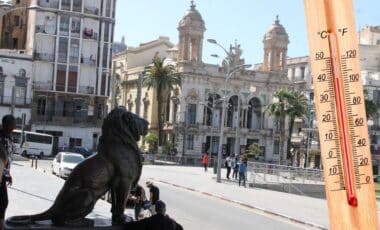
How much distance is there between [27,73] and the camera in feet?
198

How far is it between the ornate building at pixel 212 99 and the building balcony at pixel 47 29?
12.3m

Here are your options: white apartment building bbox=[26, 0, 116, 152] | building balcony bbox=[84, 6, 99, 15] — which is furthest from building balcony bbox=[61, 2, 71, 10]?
building balcony bbox=[84, 6, 99, 15]

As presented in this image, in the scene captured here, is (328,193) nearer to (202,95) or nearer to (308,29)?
(308,29)

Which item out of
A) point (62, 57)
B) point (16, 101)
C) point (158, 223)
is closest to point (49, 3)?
point (62, 57)

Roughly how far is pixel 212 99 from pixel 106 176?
221 ft

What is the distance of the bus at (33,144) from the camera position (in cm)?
5056

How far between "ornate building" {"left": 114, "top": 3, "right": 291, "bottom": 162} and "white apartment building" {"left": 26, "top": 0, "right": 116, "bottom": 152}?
7600 millimetres

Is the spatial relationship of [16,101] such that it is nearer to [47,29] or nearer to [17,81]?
[17,81]

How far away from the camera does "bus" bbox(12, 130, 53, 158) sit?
50.6m

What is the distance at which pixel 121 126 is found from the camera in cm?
594

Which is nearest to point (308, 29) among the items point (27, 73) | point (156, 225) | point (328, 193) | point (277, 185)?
point (328, 193)

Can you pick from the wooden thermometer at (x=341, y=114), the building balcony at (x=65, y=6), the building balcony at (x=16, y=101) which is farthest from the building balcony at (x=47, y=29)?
the wooden thermometer at (x=341, y=114)

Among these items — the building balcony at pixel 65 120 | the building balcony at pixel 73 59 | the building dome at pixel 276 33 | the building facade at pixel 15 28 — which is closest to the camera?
the building balcony at pixel 65 120

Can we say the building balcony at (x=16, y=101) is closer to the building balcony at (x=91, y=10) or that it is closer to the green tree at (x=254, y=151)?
the building balcony at (x=91, y=10)
